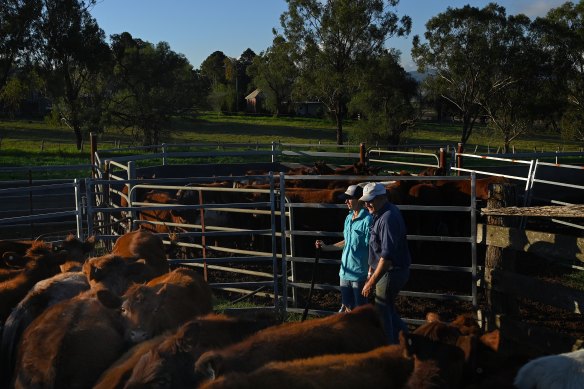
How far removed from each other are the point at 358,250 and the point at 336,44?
42061 mm

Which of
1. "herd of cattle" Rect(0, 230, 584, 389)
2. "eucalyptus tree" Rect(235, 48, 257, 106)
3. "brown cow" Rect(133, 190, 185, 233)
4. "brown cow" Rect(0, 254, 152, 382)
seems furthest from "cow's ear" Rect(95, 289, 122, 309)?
"eucalyptus tree" Rect(235, 48, 257, 106)

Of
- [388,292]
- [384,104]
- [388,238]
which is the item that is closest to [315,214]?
[388,292]

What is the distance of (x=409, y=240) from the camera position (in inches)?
445

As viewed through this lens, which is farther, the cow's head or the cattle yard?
the cattle yard

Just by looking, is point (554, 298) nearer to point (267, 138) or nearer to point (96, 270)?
point (96, 270)

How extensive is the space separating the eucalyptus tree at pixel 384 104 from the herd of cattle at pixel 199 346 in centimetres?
3717

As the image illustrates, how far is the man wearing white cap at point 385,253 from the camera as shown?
6406 millimetres

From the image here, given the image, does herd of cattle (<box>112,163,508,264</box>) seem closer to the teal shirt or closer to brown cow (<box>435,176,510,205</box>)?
brown cow (<box>435,176,510,205</box>)

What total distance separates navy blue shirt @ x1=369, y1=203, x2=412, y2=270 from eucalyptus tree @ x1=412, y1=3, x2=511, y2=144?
137ft

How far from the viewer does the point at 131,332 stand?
5805 mm

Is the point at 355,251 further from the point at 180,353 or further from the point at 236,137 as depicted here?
the point at 236,137

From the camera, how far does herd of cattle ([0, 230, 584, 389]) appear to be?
4031mm

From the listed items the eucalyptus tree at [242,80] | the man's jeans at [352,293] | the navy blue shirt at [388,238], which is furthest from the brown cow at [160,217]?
the eucalyptus tree at [242,80]

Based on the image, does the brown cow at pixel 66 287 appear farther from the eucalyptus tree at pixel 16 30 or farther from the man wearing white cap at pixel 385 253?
the eucalyptus tree at pixel 16 30
